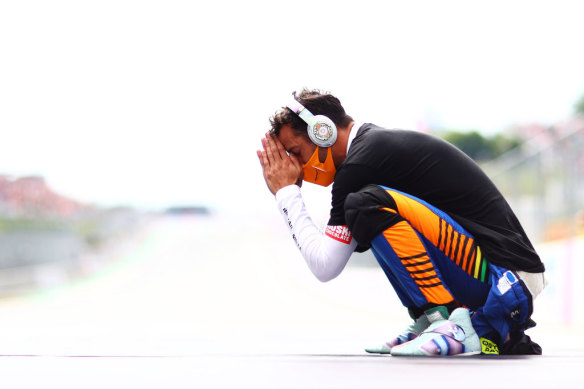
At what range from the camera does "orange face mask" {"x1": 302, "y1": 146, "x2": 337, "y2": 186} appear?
270 cm

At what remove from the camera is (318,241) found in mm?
2543

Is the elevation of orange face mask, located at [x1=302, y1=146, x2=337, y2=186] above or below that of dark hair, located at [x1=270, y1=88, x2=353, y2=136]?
below

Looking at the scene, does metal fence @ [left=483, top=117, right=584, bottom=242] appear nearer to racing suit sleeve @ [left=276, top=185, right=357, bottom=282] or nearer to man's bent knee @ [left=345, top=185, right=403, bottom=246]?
racing suit sleeve @ [left=276, top=185, right=357, bottom=282]

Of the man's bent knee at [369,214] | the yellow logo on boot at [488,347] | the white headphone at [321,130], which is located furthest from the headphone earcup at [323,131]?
the yellow logo on boot at [488,347]

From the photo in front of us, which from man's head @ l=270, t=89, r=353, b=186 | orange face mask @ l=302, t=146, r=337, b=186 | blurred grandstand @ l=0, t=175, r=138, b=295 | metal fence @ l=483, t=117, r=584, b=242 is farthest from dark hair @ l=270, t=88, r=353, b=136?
blurred grandstand @ l=0, t=175, r=138, b=295

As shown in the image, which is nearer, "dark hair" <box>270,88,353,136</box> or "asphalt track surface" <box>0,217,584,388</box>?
"asphalt track surface" <box>0,217,584,388</box>

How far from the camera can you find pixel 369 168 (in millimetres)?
2488

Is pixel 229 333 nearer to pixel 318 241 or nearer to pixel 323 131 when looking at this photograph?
pixel 318 241

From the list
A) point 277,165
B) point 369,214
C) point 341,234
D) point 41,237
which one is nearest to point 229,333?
point 277,165

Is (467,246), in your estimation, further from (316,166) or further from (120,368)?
(120,368)

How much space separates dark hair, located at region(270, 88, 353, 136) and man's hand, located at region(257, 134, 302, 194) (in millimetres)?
62

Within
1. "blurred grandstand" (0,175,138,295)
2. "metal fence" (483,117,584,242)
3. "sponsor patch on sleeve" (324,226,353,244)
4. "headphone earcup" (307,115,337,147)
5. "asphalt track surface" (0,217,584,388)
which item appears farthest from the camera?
"blurred grandstand" (0,175,138,295)

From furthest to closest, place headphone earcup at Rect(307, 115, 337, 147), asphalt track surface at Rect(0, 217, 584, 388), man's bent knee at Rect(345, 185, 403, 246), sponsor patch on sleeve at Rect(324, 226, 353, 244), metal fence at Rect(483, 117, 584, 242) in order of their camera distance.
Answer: metal fence at Rect(483, 117, 584, 242)
headphone earcup at Rect(307, 115, 337, 147)
sponsor patch on sleeve at Rect(324, 226, 353, 244)
man's bent knee at Rect(345, 185, 403, 246)
asphalt track surface at Rect(0, 217, 584, 388)

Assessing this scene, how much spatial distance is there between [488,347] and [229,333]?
1.40 meters
